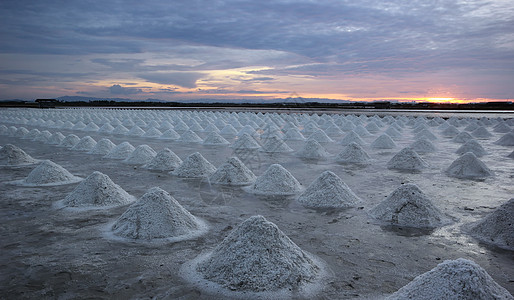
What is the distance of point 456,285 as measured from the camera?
2115 millimetres

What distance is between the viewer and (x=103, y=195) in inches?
183

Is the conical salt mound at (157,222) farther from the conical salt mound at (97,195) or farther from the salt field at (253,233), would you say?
the conical salt mound at (97,195)

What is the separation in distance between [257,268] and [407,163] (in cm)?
580

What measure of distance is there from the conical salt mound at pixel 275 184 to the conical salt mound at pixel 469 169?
323 centimetres

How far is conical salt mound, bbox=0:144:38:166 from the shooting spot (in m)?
7.56

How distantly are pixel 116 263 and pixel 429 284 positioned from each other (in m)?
2.26

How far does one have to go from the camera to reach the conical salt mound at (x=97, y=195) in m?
4.55

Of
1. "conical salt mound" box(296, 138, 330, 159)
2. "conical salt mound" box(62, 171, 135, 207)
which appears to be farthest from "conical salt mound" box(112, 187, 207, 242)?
"conical salt mound" box(296, 138, 330, 159)

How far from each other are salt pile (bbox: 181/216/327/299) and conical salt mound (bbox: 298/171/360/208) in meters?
1.81

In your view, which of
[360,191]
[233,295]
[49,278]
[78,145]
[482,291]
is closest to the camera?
[482,291]

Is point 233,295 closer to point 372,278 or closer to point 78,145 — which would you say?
point 372,278

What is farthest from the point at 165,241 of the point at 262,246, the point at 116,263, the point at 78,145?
the point at 78,145

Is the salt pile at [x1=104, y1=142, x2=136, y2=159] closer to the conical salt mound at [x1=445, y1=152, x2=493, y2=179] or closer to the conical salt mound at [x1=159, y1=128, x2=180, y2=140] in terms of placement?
the conical salt mound at [x1=159, y1=128, x2=180, y2=140]

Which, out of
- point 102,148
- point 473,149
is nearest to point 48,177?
point 102,148
